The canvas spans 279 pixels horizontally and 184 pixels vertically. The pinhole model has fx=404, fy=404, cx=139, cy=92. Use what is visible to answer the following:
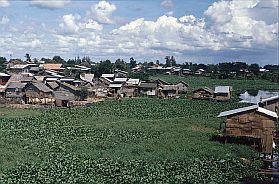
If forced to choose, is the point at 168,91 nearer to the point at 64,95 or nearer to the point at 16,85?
the point at 64,95

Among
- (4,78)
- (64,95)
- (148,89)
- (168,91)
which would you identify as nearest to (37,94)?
(64,95)

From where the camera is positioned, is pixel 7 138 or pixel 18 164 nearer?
pixel 18 164

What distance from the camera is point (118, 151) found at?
61.8 ft

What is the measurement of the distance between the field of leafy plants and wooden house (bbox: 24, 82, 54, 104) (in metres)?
8.49

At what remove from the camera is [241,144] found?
20.7 meters

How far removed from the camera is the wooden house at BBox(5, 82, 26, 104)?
40188mm

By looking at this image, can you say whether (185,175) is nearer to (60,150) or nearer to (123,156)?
(123,156)

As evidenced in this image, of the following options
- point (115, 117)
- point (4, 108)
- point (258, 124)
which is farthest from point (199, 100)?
point (258, 124)

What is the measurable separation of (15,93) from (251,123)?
26.8m

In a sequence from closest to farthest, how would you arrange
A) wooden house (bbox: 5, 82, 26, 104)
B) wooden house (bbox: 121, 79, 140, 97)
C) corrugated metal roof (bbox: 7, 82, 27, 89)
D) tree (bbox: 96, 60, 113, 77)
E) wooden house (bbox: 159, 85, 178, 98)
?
wooden house (bbox: 5, 82, 26, 104) < corrugated metal roof (bbox: 7, 82, 27, 89) < wooden house (bbox: 159, 85, 178, 98) < wooden house (bbox: 121, 79, 140, 97) < tree (bbox: 96, 60, 113, 77)

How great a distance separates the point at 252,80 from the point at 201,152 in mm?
52838

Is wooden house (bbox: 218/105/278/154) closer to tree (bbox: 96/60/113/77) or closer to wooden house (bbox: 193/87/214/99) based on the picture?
wooden house (bbox: 193/87/214/99)

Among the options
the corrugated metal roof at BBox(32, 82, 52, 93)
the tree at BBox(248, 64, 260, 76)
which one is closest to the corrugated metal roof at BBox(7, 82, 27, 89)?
the corrugated metal roof at BBox(32, 82, 52, 93)

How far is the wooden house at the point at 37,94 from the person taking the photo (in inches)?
1570
